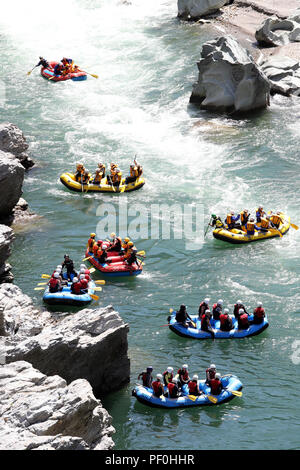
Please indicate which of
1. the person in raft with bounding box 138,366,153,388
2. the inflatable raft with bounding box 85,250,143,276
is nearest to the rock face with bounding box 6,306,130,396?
the person in raft with bounding box 138,366,153,388

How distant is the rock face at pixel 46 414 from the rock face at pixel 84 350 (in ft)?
5.25

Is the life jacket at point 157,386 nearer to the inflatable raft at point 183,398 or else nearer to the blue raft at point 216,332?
the inflatable raft at point 183,398

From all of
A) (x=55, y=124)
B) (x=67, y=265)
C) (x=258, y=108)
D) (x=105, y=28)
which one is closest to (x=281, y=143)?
(x=258, y=108)

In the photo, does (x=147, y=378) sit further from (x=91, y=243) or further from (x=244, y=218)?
(x=244, y=218)

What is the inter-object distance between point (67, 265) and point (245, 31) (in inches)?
1153

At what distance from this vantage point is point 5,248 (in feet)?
86.0

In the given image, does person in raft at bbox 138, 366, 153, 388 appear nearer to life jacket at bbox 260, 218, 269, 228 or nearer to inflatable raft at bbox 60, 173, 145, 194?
life jacket at bbox 260, 218, 269, 228

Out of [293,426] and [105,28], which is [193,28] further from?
[293,426]

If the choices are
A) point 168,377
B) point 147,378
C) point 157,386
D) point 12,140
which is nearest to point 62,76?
point 12,140

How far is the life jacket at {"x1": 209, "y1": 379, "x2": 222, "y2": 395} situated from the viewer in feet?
73.3

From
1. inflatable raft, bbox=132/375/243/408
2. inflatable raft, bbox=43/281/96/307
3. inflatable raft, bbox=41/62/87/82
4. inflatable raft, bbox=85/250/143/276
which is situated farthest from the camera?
inflatable raft, bbox=41/62/87/82

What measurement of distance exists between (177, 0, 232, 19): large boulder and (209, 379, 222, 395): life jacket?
37653 millimetres

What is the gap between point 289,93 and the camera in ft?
150

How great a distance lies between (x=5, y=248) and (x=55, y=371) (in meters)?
6.81
